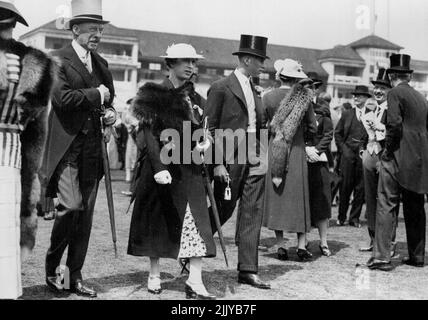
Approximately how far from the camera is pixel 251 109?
21.5ft

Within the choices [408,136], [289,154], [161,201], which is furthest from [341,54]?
[161,201]

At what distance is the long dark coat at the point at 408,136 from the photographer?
293 inches

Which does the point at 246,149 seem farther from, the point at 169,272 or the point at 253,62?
the point at 169,272

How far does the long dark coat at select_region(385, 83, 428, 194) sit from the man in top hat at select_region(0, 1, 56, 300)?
400cm

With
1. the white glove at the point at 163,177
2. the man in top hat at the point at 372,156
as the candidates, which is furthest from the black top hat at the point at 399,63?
the white glove at the point at 163,177

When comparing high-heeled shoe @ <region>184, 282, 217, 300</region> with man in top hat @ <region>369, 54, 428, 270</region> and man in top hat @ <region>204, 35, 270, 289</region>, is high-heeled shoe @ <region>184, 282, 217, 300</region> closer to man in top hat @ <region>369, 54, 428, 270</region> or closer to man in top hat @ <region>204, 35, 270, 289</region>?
man in top hat @ <region>204, 35, 270, 289</region>

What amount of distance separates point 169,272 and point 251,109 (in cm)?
185

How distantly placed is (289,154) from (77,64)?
10.2 feet

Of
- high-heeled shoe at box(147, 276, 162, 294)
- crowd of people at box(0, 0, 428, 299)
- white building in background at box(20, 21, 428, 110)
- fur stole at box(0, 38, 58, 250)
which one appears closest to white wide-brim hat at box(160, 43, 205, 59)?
crowd of people at box(0, 0, 428, 299)

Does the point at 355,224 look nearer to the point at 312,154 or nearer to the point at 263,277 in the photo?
the point at 312,154

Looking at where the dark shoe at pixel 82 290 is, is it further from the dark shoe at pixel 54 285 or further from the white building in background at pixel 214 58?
the white building in background at pixel 214 58

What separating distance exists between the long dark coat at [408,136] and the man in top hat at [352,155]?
3693 millimetres
